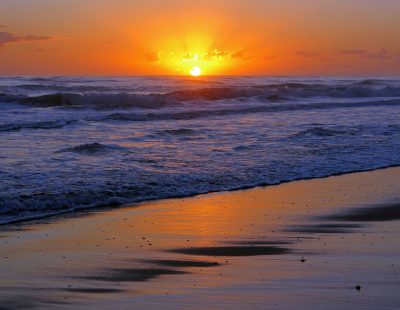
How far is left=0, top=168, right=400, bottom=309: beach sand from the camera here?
5266 millimetres

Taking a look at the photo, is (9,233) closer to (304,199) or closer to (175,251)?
(175,251)

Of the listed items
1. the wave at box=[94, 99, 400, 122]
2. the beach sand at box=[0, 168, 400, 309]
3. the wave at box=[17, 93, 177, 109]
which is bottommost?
the beach sand at box=[0, 168, 400, 309]

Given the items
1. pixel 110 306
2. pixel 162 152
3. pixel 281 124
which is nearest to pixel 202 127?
pixel 281 124

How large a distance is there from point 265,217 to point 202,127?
13.0m

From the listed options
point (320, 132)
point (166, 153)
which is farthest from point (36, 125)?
point (320, 132)

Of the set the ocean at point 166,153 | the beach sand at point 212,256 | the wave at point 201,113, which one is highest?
the wave at point 201,113

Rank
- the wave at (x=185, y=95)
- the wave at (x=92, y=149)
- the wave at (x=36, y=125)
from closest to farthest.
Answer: the wave at (x=92, y=149), the wave at (x=36, y=125), the wave at (x=185, y=95)

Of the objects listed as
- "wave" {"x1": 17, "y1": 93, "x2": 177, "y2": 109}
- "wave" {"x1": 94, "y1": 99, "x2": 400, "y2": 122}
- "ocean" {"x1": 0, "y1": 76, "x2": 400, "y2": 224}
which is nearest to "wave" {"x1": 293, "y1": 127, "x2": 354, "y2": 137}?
"ocean" {"x1": 0, "y1": 76, "x2": 400, "y2": 224}

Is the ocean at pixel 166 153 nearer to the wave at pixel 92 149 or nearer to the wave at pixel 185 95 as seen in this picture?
the wave at pixel 92 149

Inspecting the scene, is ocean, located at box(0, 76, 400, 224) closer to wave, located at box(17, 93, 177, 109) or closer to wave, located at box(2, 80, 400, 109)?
wave, located at box(17, 93, 177, 109)

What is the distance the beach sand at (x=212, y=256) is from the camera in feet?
17.3

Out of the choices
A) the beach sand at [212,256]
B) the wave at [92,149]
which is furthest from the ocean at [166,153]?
the beach sand at [212,256]

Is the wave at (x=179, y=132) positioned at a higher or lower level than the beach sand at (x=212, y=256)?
higher

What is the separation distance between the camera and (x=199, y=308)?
197 inches
